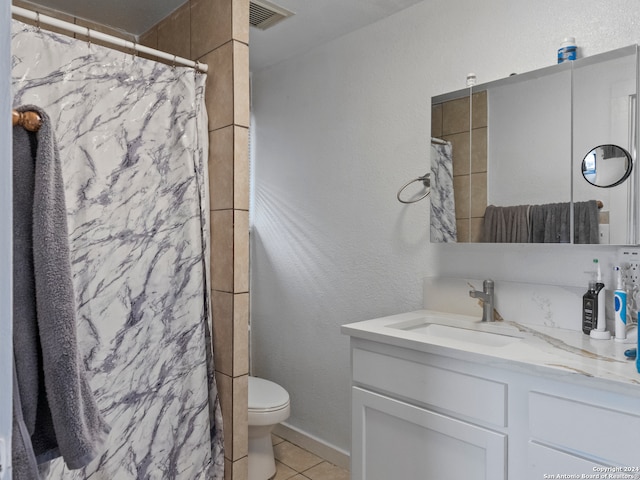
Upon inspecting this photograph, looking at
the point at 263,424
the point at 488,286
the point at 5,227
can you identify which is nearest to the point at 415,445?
the point at 488,286

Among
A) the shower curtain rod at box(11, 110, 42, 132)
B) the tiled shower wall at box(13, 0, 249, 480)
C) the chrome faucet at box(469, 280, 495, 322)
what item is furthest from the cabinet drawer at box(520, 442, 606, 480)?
the shower curtain rod at box(11, 110, 42, 132)

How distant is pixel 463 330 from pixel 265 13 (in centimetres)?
180

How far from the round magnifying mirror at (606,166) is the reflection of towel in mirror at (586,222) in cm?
8

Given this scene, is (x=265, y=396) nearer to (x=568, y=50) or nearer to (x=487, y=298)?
(x=487, y=298)

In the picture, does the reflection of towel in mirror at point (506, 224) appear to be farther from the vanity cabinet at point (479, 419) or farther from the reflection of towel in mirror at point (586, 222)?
the vanity cabinet at point (479, 419)

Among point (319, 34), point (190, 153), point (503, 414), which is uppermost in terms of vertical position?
point (319, 34)

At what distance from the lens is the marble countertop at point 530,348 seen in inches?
45.8

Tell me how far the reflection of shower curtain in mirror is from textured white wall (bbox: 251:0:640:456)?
4.3 inches

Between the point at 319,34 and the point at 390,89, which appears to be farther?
the point at 319,34

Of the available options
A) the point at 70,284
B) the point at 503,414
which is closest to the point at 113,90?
the point at 70,284

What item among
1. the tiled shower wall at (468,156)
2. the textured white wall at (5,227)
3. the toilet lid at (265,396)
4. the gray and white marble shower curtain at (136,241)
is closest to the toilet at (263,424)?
the toilet lid at (265,396)

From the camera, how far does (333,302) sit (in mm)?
2539

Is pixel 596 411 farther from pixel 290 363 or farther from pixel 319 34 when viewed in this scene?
pixel 319 34

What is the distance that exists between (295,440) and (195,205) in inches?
68.4
